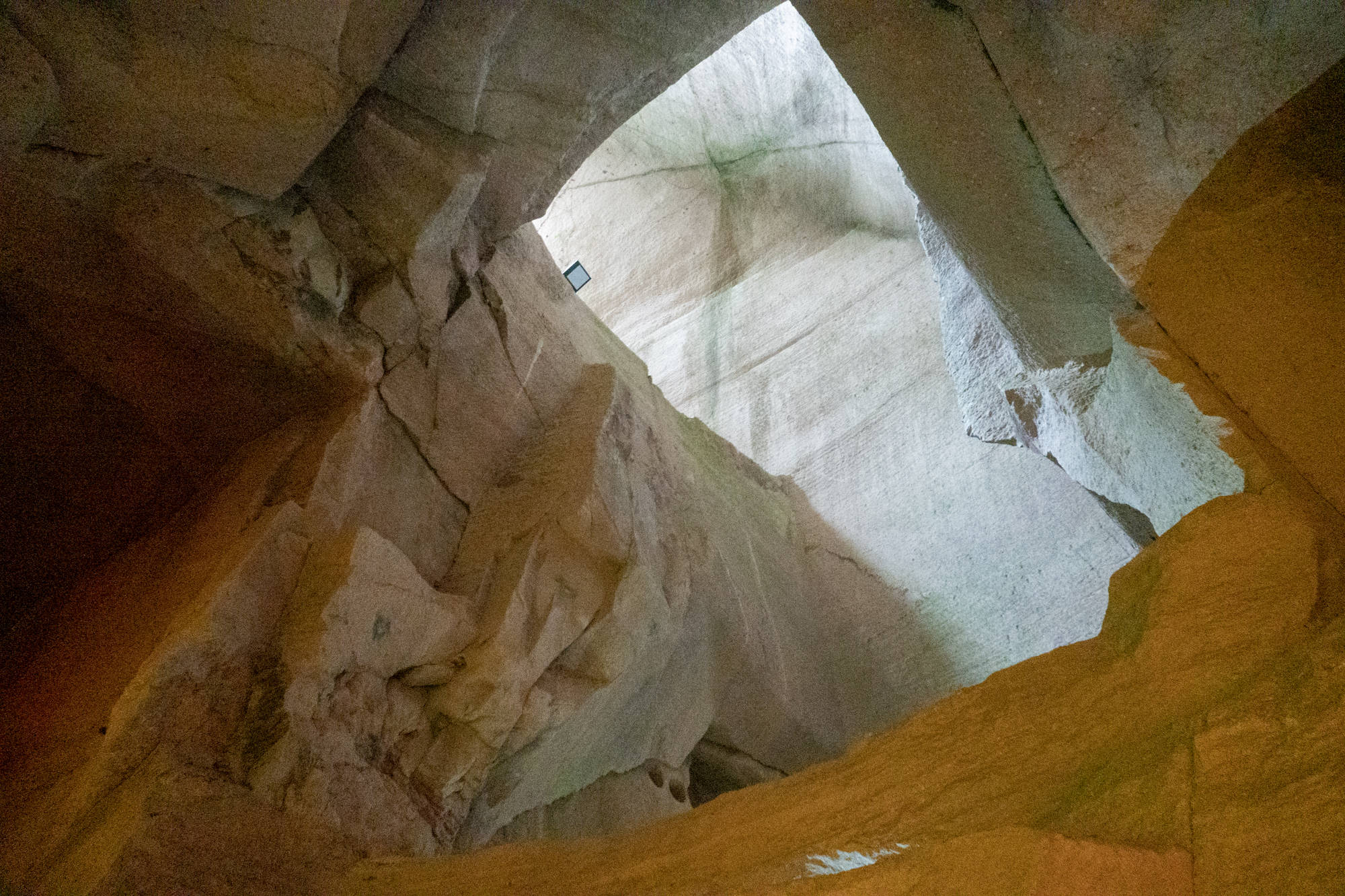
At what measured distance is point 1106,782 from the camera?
5.44 ft

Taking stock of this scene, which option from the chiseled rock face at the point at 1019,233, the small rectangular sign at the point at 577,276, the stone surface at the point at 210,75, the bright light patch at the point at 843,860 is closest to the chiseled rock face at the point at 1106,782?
the bright light patch at the point at 843,860

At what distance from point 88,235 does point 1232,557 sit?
3454 mm

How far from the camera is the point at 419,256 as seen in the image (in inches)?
140

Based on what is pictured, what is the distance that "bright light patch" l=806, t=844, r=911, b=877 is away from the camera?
1.79 m

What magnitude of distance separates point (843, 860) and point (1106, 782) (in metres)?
0.53

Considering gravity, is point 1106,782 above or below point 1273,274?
below

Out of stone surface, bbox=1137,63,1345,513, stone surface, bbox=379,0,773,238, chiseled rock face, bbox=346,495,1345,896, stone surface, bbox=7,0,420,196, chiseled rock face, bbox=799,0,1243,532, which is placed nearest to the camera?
chiseled rock face, bbox=346,495,1345,896

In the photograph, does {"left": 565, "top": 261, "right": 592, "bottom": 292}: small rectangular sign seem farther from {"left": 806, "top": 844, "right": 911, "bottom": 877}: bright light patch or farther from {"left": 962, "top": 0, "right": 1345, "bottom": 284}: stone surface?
{"left": 806, "top": 844, "right": 911, "bottom": 877}: bright light patch

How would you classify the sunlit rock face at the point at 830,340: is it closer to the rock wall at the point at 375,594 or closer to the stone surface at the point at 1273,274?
the stone surface at the point at 1273,274

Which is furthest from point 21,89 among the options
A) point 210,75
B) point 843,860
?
point 843,860

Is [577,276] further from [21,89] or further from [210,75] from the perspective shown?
[21,89]

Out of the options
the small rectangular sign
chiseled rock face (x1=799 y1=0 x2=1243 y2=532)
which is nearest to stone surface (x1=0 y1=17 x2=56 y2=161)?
chiseled rock face (x1=799 y1=0 x2=1243 y2=532)

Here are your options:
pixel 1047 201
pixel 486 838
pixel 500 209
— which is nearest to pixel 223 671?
pixel 486 838

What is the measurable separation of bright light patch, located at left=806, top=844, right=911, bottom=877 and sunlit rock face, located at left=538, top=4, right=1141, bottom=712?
171cm
